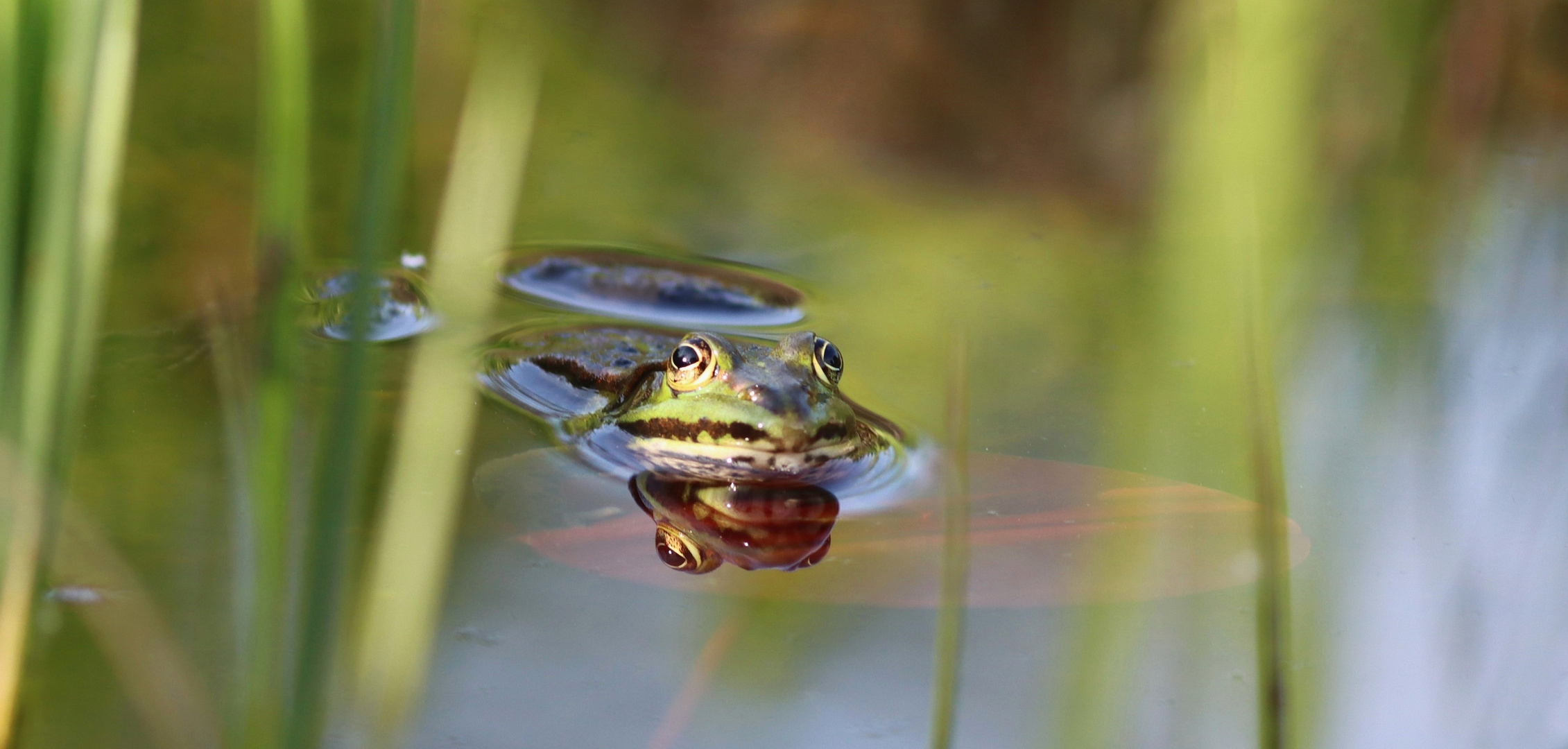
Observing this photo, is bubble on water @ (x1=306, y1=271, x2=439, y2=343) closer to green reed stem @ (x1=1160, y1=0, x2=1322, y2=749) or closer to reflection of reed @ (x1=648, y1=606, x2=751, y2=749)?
reflection of reed @ (x1=648, y1=606, x2=751, y2=749)

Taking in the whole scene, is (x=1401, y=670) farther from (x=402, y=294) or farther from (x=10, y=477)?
(x=402, y=294)

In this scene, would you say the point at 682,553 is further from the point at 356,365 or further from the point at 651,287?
the point at 651,287

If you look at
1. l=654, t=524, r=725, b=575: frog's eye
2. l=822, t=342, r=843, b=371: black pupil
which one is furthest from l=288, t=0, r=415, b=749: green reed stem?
l=822, t=342, r=843, b=371: black pupil

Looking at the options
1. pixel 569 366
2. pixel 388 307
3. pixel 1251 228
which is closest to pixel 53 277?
pixel 1251 228

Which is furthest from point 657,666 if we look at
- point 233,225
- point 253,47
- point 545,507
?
point 253,47

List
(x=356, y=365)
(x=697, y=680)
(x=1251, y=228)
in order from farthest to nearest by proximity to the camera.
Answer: (x=697, y=680) < (x=1251, y=228) < (x=356, y=365)
